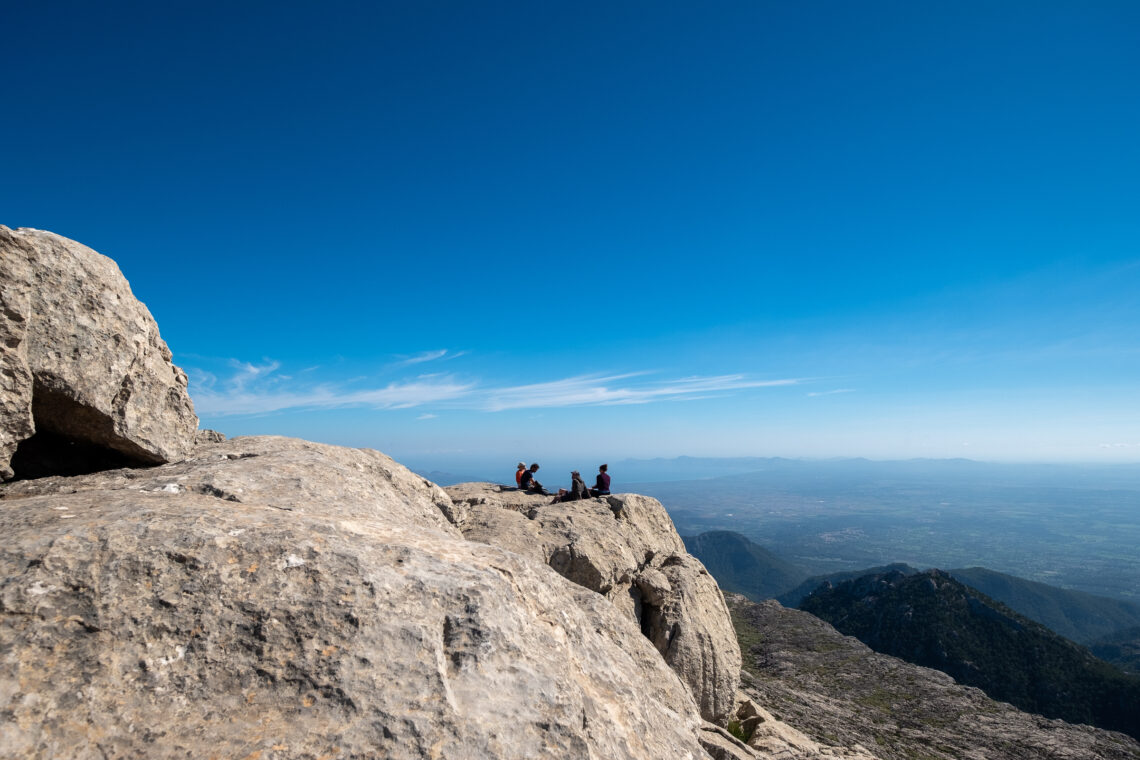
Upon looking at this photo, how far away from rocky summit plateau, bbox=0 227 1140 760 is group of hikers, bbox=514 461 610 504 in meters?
11.5

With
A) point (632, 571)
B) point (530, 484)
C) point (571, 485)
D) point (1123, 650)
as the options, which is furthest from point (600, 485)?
point (1123, 650)

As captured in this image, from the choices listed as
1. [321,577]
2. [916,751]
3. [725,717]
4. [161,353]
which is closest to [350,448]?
[161,353]

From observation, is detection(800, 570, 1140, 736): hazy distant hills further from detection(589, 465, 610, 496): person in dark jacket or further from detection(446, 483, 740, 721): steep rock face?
detection(589, 465, 610, 496): person in dark jacket

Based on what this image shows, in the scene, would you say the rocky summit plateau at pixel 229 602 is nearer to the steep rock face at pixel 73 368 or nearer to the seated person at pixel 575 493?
the steep rock face at pixel 73 368

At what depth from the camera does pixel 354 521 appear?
8977mm

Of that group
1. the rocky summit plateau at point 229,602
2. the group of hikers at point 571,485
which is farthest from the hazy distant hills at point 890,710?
the rocky summit plateau at point 229,602

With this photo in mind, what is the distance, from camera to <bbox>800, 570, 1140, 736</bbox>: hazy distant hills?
74188 mm

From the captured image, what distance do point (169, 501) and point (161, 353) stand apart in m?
5.91

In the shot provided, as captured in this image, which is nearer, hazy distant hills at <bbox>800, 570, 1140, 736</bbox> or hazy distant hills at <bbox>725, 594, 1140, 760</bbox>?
hazy distant hills at <bbox>725, 594, 1140, 760</bbox>

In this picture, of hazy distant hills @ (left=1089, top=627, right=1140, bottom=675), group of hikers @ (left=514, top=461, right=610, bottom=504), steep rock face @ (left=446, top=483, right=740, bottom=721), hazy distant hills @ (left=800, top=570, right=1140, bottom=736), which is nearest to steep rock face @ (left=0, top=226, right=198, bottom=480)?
steep rock face @ (left=446, top=483, right=740, bottom=721)

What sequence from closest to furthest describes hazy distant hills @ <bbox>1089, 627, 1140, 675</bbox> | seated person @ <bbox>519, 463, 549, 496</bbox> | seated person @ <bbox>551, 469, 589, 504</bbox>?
seated person @ <bbox>551, 469, 589, 504</bbox> < seated person @ <bbox>519, 463, 549, 496</bbox> < hazy distant hills @ <bbox>1089, 627, 1140, 675</bbox>

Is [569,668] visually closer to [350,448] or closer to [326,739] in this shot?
[326,739]

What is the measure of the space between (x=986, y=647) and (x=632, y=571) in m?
103

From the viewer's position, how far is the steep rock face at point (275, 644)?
17.3ft
